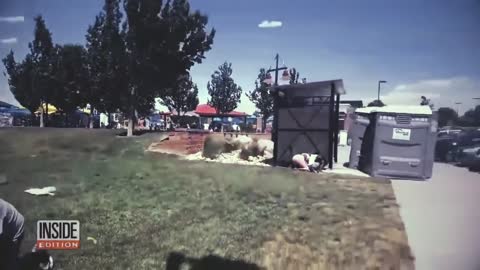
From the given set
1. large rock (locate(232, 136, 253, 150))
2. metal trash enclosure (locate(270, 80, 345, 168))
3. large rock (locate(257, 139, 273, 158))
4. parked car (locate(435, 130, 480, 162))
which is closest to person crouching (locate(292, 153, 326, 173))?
metal trash enclosure (locate(270, 80, 345, 168))

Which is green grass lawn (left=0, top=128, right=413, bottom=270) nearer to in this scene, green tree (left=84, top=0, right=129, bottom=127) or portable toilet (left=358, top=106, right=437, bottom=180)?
portable toilet (left=358, top=106, right=437, bottom=180)

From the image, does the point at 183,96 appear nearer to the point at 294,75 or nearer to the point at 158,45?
the point at 158,45

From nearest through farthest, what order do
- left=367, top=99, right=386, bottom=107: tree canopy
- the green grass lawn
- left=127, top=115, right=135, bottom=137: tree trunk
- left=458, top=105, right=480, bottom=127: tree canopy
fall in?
left=458, top=105, right=480, bottom=127: tree canopy, left=367, top=99, right=386, bottom=107: tree canopy, the green grass lawn, left=127, top=115, right=135, bottom=137: tree trunk

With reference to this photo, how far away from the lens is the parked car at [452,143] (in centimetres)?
218

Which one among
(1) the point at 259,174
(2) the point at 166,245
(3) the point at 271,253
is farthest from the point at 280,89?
(2) the point at 166,245

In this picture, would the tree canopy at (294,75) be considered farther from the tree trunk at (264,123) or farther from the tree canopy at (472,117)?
the tree canopy at (472,117)

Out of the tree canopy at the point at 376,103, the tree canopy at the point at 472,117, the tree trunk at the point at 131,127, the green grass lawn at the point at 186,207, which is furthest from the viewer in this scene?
the tree trunk at the point at 131,127

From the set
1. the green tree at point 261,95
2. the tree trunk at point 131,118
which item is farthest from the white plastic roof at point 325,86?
the tree trunk at point 131,118

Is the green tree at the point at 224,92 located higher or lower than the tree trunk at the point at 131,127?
higher

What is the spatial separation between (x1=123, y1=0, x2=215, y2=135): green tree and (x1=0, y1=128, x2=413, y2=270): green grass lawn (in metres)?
0.33

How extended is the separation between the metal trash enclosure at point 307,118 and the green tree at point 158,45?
55cm

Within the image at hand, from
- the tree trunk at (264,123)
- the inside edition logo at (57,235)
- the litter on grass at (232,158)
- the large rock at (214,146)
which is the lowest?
the inside edition logo at (57,235)

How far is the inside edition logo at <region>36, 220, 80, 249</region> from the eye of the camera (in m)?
2.29

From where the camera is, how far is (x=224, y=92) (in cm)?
235
